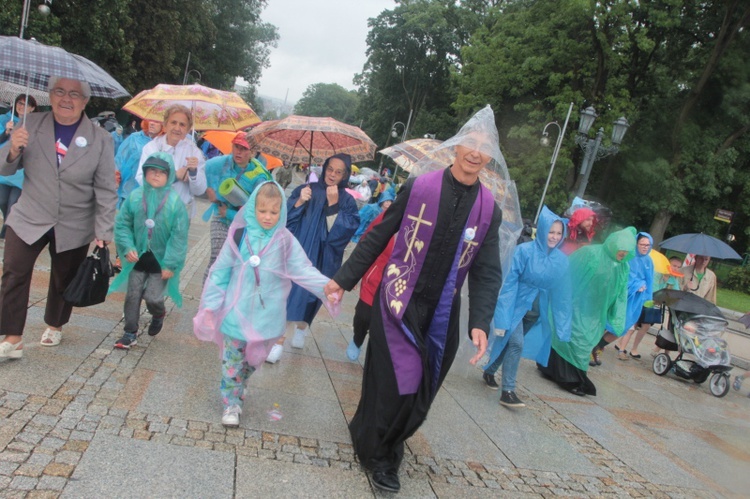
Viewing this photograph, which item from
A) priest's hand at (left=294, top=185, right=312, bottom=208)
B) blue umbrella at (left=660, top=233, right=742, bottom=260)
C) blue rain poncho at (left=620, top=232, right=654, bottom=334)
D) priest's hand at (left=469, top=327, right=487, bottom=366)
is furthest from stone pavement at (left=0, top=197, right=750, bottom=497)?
blue umbrella at (left=660, top=233, right=742, bottom=260)

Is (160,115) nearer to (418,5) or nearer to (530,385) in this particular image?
(530,385)

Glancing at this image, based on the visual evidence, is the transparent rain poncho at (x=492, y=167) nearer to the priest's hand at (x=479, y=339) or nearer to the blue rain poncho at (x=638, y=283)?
the priest's hand at (x=479, y=339)

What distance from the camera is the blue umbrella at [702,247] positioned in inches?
341

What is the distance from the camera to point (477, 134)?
3639mm

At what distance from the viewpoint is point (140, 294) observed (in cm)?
497

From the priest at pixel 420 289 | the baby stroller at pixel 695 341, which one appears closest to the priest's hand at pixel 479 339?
the priest at pixel 420 289

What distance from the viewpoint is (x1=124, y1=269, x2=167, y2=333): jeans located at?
4883mm

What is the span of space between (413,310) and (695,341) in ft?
19.9

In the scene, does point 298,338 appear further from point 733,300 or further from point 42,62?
point 733,300

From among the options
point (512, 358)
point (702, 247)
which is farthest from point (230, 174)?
point (702, 247)

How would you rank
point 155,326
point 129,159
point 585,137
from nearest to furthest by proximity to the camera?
point 155,326, point 129,159, point 585,137

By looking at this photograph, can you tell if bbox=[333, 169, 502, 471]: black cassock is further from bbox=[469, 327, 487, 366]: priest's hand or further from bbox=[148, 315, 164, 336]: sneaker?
bbox=[148, 315, 164, 336]: sneaker

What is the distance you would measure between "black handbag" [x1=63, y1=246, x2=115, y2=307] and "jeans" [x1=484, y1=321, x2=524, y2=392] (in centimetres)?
335

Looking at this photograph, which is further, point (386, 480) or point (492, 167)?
point (492, 167)
